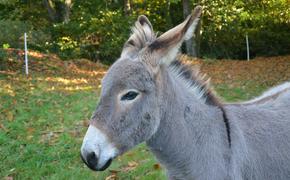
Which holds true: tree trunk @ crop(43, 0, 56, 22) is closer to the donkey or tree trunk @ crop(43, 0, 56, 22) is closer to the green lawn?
the green lawn

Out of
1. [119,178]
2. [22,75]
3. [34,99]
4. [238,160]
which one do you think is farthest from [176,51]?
[22,75]

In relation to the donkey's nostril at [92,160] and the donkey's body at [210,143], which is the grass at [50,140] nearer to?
the donkey's body at [210,143]

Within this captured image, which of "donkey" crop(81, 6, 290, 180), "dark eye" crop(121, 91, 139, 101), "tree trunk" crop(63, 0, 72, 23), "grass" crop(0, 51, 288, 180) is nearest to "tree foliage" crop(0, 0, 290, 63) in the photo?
"tree trunk" crop(63, 0, 72, 23)

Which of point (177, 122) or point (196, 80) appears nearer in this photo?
point (177, 122)

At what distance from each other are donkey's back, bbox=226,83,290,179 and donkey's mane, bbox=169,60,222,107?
5.5 inches

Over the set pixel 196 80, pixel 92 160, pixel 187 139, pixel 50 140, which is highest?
pixel 196 80

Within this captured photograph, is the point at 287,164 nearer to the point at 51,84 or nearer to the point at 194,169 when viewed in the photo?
the point at 194,169

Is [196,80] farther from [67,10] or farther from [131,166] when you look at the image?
[67,10]

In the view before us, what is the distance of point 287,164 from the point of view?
3057mm

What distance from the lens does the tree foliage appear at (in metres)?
17.2

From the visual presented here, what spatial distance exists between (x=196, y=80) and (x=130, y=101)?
589 millimetres

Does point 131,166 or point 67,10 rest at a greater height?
point 131,166

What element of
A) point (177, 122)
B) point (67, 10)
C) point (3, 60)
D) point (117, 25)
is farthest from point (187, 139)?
point (67, 10)

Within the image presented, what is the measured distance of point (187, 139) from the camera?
9.57 feet
